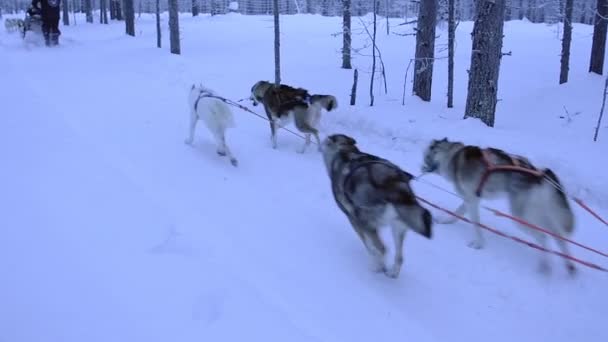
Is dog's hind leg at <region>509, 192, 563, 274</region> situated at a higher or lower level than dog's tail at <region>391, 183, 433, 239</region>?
lower

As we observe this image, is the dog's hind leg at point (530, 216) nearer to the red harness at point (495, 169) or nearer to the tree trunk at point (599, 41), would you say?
the red harness at point (495, 169)

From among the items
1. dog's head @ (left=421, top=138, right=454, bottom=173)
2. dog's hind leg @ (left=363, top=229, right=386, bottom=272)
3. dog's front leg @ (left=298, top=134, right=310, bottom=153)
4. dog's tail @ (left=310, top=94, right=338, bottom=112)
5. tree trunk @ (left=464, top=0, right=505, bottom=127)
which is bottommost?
dog's hind leg @ (left=363, top=229, right=386, bottom=272)

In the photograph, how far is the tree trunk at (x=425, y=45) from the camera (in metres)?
10.0

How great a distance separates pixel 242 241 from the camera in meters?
4.25

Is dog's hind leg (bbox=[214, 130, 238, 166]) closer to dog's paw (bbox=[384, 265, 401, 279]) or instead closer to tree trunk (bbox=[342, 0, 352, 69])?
dog's paw (bbox=[384, 265, 401, 279])

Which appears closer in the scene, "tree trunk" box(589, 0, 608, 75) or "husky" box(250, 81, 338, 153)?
"husky" box(250, 81, 338, 153)

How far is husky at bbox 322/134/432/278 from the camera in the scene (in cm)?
321

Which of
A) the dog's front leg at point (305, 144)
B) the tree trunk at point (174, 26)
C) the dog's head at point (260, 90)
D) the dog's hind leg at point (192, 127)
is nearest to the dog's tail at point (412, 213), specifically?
the dog's front leg at point (305, 144)

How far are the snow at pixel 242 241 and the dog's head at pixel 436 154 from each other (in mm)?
729

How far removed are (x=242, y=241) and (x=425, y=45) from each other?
767 centimetres

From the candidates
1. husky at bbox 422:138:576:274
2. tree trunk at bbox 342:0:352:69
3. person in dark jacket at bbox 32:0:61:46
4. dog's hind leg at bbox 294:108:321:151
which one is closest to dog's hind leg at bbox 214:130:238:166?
dog's hind leg at bbox 294:108:321:151

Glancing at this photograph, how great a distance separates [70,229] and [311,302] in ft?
7.69

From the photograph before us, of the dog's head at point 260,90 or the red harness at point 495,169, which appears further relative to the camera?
the dog's head at point 260,90

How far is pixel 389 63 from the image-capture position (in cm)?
1503
